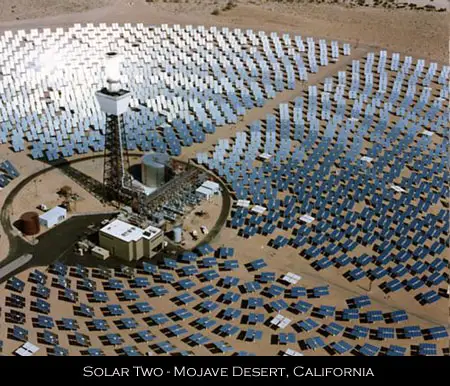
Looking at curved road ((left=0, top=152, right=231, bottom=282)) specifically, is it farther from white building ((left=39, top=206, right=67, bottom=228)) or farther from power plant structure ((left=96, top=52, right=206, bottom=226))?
power plant structure ((left=96, top=52, right=206, bottom=226))

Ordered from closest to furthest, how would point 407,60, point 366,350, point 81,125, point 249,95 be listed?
point 366,350
point 81,125
point 249,95
point 407,60

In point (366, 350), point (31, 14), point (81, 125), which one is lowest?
point (366, 350)

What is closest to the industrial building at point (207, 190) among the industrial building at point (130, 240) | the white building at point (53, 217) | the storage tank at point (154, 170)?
the storage tank at point (154, 170)

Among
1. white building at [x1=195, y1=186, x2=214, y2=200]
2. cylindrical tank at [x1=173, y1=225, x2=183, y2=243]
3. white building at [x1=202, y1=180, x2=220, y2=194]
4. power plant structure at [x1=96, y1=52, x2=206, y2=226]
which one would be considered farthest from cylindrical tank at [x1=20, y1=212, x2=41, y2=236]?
white building at [x1=202, y1=180, x2=220, y2=194]

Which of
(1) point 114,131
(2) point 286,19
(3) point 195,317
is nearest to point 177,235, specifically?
(3) point 195,317

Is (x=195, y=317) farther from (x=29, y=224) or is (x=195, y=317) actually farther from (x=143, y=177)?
(x=143, y=177)
